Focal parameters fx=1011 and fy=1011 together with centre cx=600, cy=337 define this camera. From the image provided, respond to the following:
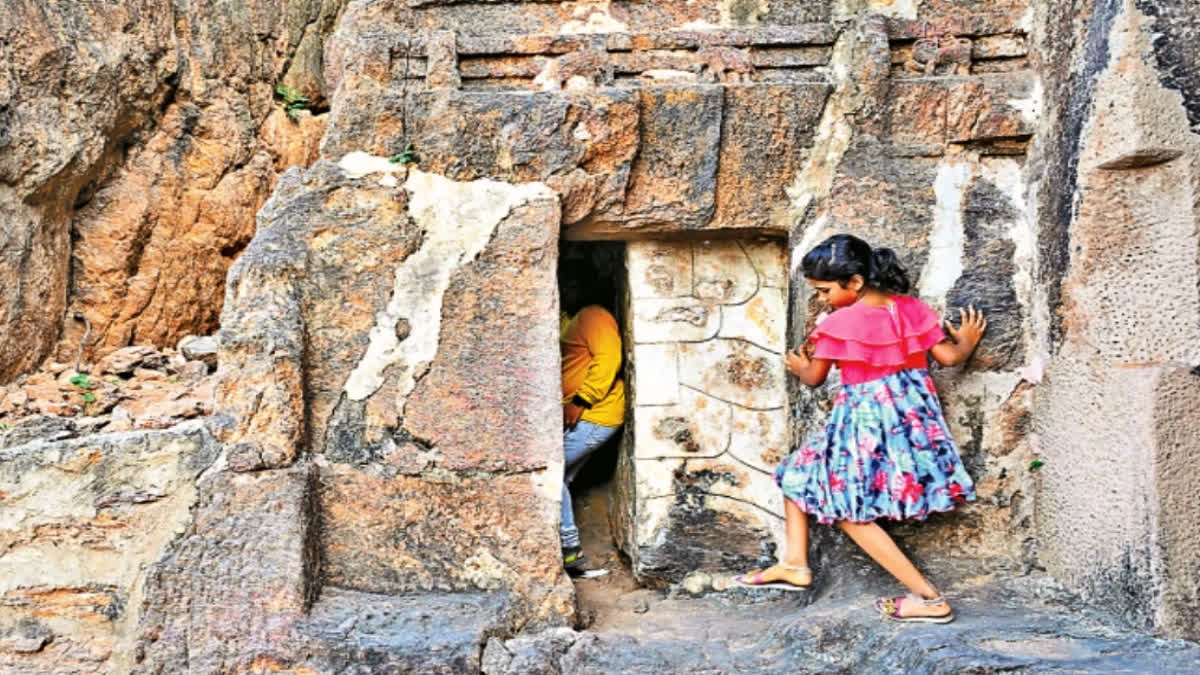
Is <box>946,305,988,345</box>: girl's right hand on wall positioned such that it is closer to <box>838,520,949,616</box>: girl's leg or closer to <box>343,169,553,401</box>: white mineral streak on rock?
<box>838,520,949,616</box>: girl's leg

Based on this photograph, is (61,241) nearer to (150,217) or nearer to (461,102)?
(150,217)

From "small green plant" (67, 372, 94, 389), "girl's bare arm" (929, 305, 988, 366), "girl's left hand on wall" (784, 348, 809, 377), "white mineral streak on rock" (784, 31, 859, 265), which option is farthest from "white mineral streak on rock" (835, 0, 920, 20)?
"small green plant" (67, 372, 94, 389)

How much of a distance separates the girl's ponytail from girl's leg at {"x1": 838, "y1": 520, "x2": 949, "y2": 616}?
0.74 meters

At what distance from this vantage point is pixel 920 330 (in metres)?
3.12

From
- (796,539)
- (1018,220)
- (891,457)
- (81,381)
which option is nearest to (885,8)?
(1018,220)

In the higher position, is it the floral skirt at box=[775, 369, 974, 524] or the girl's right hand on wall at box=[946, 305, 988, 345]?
the girl's right hand on wall at box=[946, 305, 988, 345]

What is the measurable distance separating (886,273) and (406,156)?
1.57m

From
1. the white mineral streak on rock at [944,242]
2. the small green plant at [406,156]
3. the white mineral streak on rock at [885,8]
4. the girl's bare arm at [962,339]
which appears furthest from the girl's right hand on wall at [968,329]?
the small green plant at [406,156]

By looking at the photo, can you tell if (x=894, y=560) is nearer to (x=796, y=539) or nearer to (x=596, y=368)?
(x=796, y=539)

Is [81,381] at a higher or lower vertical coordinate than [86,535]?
higher

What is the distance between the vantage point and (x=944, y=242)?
3365 millimetres

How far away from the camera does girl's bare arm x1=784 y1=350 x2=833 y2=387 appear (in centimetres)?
319

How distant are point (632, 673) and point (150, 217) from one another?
2.95m

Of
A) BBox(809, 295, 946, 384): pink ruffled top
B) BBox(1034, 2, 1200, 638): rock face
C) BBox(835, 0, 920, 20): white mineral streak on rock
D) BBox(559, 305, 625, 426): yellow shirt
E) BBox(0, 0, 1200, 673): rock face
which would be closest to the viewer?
BBox(1034, 2, 1200, 638): rock face
